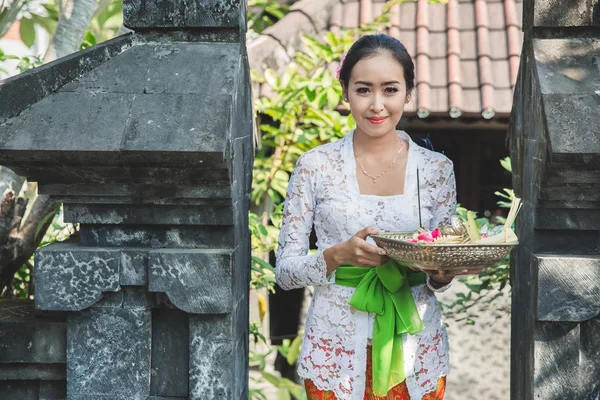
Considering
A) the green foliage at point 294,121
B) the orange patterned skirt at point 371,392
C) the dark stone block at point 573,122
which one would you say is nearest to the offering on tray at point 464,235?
the dark stone block at point 573,122

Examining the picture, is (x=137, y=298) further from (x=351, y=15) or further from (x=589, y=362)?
(x=351, y=15)

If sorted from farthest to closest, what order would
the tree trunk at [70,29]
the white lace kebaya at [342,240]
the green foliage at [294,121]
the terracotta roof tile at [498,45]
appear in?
the terracotta roof tile at [498,45] → the green foliage at [294,121] → the tree trunk at [70,29] → the white lace kebaya at [342,240]

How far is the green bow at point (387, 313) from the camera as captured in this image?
246cm

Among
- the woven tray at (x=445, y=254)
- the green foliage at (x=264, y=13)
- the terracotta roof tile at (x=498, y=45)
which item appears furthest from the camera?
the green foliage at (x=264, y=13)

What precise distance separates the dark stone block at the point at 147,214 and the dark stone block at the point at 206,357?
0.97 ft

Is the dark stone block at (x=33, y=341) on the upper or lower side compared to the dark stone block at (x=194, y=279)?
lower

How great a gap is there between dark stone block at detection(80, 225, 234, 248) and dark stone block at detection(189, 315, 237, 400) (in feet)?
0.75

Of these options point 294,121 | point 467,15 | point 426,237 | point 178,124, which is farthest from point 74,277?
point 467,15

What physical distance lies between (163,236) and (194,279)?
176mm

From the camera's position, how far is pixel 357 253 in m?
2.38

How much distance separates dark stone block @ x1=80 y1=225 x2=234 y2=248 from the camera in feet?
8.21

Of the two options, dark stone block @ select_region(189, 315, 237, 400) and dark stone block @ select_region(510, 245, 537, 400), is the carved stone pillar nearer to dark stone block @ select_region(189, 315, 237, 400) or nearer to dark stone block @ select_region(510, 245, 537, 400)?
dark stone block @ select_region(189, 315, 237, 400)

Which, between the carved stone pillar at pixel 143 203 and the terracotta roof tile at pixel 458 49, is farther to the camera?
the terracotta roof tile at pixel 458 49

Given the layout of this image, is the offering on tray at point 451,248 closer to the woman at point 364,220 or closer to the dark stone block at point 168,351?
the woman at point 364,220
